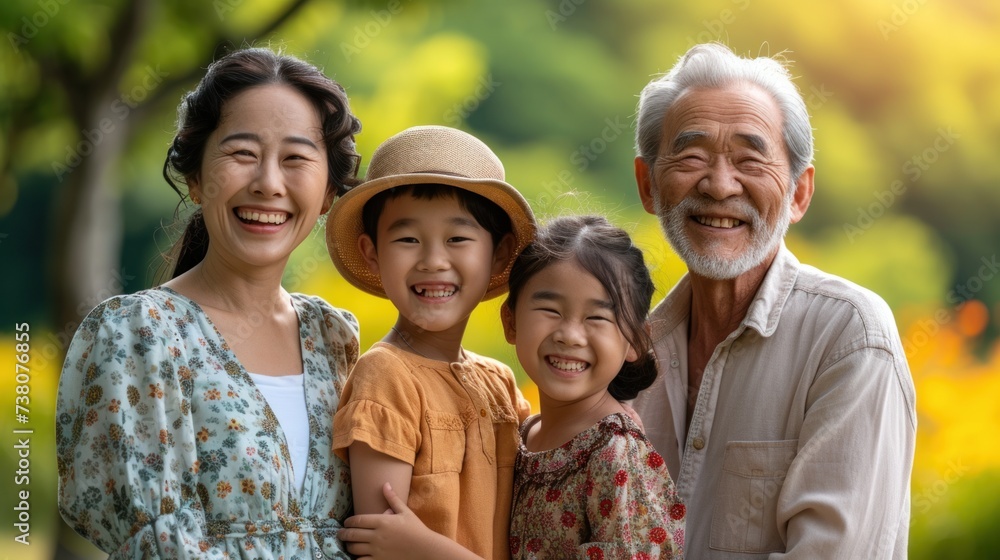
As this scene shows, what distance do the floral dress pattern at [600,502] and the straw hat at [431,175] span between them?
0.56m

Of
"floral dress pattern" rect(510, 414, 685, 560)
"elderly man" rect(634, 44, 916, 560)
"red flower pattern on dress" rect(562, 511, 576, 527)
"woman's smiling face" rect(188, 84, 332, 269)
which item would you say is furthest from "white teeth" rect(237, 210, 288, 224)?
"elderly man" rect(634, 44, 916, 560)

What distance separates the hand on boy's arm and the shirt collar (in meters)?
1.07

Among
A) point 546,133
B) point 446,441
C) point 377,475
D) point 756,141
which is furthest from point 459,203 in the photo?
point 546,133

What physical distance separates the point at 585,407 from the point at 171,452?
3.25 ft

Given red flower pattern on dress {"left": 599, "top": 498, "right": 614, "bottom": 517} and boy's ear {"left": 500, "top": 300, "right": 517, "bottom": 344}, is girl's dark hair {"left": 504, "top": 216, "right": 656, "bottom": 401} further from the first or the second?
red flower pattern on dress {"left": 599, "top": 498, "right": 614, "bottom": 517}

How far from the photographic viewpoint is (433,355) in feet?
8.61

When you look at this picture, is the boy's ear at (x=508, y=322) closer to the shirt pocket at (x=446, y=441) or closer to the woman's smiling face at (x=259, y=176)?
the shirt pocket at (x=446, y=441)

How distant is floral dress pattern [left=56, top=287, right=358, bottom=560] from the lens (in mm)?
2193

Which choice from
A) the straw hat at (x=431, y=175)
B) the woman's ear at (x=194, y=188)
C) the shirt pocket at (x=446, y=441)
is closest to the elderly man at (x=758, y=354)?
the straw hat at (x=431, y=175)

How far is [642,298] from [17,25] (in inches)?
181

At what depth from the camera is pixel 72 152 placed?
616 centimetres

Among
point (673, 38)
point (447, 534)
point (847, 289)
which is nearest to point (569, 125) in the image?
point (673, 38)

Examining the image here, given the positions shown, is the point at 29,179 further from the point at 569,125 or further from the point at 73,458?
the point at 73,458

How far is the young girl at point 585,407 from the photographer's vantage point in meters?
2.35
